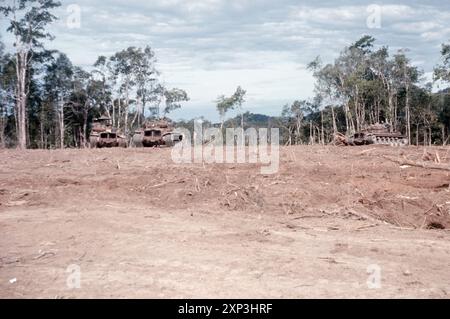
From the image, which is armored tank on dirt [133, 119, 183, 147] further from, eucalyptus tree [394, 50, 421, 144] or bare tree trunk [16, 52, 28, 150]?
eucalyptus tree [394, 50, 421, 144]

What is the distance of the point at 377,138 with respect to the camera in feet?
86.0

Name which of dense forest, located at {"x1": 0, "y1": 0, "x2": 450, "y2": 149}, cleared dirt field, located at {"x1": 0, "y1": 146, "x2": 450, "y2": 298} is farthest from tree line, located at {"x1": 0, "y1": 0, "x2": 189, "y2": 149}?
cleared dirt field, located at {"x1": 0, "y1": 146, "x2": 450, "y2": 298}

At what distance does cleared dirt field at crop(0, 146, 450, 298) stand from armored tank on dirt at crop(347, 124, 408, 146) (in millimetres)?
11912

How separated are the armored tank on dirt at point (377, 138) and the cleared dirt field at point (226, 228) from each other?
469 inches

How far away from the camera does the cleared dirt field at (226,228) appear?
504cm

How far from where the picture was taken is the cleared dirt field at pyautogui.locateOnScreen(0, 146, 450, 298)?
504cm

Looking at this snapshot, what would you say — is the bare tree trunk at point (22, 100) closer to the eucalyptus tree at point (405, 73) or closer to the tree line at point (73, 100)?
the tree line at point (73, 100)

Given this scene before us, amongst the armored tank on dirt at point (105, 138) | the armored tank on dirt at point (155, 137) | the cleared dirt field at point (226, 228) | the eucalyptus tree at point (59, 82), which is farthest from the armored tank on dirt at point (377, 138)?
the eucalyptus tree at point (59, 82)

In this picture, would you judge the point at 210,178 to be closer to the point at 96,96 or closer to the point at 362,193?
the point at 362,193

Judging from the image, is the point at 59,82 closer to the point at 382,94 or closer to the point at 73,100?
the point at 73,100

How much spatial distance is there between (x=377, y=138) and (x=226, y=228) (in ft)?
67.2

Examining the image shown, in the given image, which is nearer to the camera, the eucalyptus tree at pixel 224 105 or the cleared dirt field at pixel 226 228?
the cleared dirt field at pixel 226 228

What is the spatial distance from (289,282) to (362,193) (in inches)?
216
